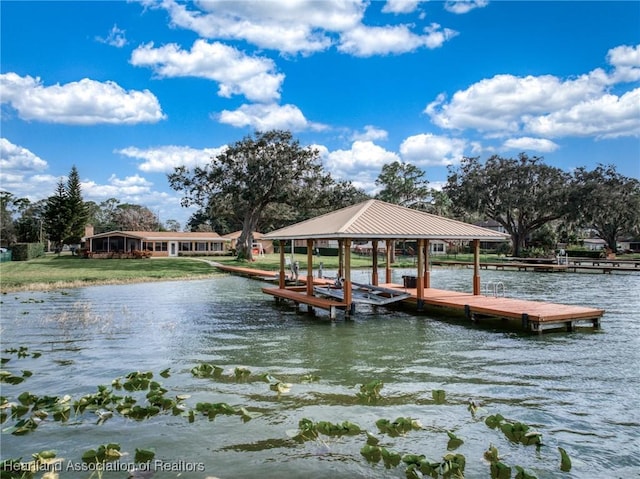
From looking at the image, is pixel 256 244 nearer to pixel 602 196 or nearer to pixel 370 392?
pixel 602 196

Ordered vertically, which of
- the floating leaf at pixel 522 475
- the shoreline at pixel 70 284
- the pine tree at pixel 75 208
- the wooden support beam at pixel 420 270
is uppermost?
the pine tree at pixel 75 208

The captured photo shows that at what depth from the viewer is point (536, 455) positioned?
19.2 ft

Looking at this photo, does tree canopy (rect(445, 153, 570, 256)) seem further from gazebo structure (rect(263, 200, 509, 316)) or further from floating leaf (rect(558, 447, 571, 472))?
floating leaf (rect(558, 447, 571, 472))

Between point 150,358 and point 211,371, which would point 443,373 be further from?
point 150,358

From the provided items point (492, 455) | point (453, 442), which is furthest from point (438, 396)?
point (492, 455)

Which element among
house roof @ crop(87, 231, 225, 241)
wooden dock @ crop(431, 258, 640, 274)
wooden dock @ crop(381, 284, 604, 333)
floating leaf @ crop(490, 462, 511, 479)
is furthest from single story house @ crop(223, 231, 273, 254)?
floating leaf @ crop(490, 462, 511, 479)

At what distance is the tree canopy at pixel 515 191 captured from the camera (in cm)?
4872

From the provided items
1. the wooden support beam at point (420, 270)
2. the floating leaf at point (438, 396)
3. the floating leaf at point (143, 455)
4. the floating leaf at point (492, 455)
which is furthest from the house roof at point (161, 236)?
the floating leaf at point (492, 455)

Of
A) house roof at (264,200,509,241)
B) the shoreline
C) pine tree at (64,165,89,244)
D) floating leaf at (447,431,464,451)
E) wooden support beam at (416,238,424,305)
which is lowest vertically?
floating leaf at (447,431,464,451)

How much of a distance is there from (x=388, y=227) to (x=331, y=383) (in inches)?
311

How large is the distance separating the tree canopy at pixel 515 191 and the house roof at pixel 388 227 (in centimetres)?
3446

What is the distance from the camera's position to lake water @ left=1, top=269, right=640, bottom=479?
5875mm

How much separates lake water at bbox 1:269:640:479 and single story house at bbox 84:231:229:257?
39764 millimetres

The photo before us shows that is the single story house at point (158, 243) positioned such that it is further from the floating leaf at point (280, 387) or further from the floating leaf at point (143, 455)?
the floating leaf at point (143, 455)
